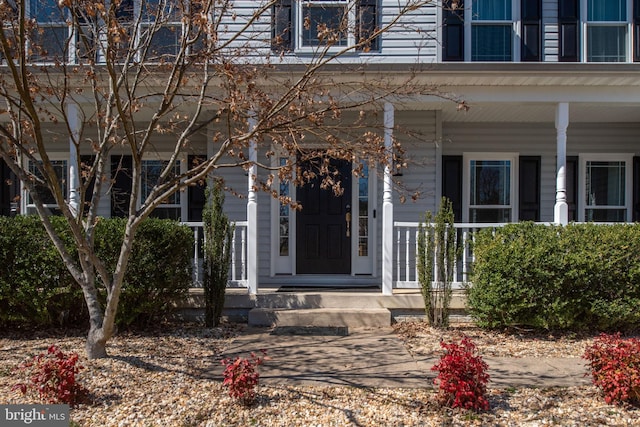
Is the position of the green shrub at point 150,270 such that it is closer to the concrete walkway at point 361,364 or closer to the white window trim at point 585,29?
the concrete walkway at point 361,364

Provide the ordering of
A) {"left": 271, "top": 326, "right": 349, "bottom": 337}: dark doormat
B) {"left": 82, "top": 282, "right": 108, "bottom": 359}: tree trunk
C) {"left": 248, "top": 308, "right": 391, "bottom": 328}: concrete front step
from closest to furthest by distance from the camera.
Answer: {"left": 82, "top": 282, "right": 108, "bottom": 359}: tree trunk → {"left": 271, "top": 326, "right": 349, "bottom": 337}: dark doormat → {"left": 248, "top": 308, "right": 391, "bottom": 328}: concrete front step

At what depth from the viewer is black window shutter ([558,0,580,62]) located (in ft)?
26.2

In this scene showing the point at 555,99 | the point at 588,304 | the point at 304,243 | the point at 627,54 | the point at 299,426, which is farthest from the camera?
the point at 627,54

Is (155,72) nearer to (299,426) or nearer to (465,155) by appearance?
(299,426)

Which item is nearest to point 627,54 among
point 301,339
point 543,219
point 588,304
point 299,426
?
point 543,219

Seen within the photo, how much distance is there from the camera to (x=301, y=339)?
5.20m

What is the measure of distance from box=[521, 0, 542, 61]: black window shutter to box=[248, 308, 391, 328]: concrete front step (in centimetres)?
551

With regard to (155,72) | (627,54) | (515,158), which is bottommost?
(515,158)

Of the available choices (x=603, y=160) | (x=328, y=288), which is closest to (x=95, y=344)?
(x=328, y=288)

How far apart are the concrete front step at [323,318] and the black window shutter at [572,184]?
4551mm

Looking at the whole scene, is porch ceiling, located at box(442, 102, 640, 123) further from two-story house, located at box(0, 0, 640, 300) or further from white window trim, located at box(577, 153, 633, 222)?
white window trim, located at box(577, 153, 633, 222)

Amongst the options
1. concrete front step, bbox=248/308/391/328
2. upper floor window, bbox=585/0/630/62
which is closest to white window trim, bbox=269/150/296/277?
concrete front step, bbox=248/308/391/328

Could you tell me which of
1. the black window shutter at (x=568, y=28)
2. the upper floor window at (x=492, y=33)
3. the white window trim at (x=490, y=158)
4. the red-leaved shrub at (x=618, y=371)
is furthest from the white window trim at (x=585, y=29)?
the red-leaved shrub at (x=618, y=371)

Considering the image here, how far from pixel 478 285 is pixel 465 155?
3.33 metres
